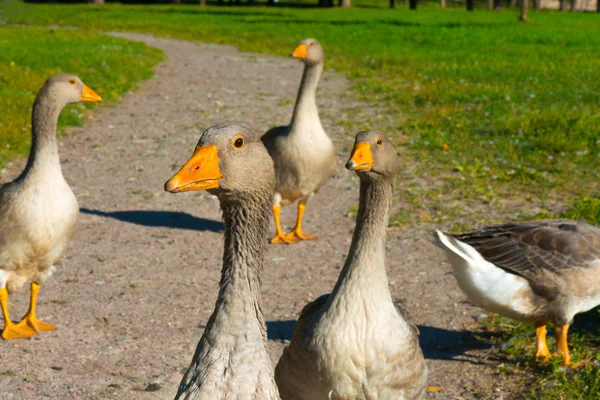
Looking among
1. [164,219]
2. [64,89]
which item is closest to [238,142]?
[64,89]

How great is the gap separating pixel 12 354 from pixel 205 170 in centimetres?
364

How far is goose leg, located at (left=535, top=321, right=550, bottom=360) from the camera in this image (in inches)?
246

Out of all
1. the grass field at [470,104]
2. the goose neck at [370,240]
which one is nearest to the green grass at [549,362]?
the grass field at [470,104]

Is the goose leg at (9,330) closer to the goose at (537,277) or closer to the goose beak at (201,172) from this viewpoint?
the goose at (537,277)

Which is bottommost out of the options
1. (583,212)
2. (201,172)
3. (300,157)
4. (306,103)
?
(583,212)

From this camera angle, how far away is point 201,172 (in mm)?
3559

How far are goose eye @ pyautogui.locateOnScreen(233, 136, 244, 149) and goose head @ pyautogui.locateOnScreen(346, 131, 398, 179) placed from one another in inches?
58.3

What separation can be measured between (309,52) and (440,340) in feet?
15.1

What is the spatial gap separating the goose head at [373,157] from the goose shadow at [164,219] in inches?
188

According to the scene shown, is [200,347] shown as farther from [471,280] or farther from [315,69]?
[315,69]

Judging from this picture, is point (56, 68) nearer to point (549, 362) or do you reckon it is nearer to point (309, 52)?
point (309, 52)

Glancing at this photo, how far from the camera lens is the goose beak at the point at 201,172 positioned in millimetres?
3484

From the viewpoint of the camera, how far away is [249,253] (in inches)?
149

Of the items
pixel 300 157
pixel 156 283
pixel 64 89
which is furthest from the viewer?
pixel 300 157
